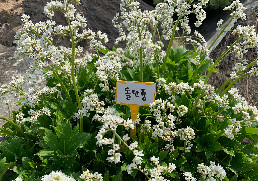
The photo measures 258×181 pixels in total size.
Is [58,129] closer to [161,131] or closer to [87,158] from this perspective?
[87,158]

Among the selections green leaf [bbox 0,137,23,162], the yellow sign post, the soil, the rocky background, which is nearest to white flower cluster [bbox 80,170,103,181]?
the yellow sign post

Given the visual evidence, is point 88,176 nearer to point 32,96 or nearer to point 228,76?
point 32,96

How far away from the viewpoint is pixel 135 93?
2.75 metres

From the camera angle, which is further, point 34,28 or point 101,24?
point 101,24

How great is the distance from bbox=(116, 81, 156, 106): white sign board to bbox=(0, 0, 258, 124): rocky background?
8.18 feet

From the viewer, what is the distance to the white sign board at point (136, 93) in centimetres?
272

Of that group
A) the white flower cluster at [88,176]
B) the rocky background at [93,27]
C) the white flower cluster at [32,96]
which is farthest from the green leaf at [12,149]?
the rocky background at [93,27]

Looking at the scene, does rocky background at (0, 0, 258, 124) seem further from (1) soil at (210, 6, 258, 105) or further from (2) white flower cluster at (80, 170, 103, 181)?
(2) white flower cluster at (80, 170, 103, 181)

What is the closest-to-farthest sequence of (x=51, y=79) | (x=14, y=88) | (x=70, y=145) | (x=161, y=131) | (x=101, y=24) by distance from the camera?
1. (x=161, y=131)
2. (x=70, y=145)
3. (x=14, y=88)
4. (x=51, y=79)
5. (x=101, y=24)

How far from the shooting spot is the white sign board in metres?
2.72

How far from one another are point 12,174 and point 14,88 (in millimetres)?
1008

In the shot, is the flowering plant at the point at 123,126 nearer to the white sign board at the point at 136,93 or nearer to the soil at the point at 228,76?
the white sign board at the point at 136,93

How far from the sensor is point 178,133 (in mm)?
2510

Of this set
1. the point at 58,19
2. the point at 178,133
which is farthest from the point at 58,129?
the point at 58,19
